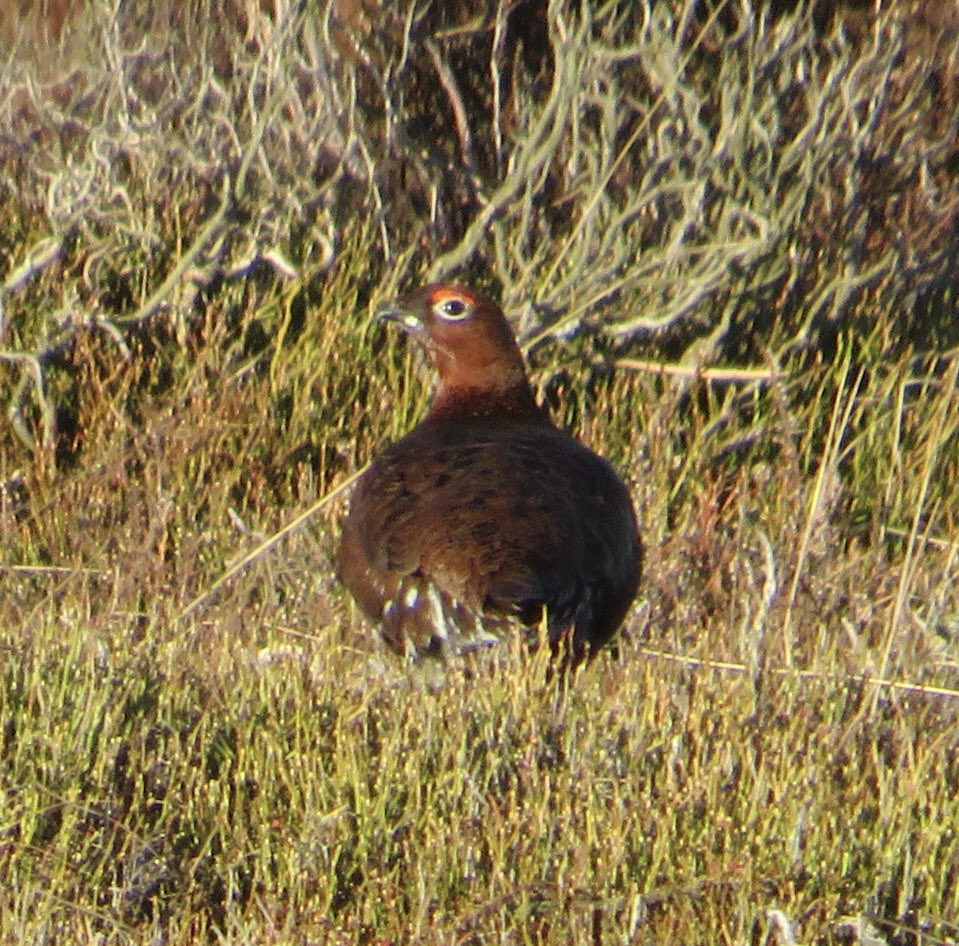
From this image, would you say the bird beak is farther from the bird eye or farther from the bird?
the bird

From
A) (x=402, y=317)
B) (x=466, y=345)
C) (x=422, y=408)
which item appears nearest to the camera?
(x=466, y=345)

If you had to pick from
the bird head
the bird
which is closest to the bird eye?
the bird head

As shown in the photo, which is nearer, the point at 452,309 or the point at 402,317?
the point at 452,309

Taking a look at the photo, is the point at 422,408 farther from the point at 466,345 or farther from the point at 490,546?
the point at 490,546

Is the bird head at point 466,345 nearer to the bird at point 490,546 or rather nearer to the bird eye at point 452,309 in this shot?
the bird eye at point 452,309

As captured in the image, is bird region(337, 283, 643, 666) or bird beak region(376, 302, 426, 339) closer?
bird region(337, 283, 643, 666)

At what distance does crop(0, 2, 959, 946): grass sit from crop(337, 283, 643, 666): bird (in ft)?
0.49

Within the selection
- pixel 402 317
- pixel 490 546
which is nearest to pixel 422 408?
pixel 402 317

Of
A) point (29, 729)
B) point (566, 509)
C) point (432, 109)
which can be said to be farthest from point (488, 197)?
point (29, 729)

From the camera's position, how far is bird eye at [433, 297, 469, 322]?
5910 mm

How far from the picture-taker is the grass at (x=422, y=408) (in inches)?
155

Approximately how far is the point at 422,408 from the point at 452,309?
0.90 metres

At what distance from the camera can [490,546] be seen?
4.82 m

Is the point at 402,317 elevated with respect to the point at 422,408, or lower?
elevated
